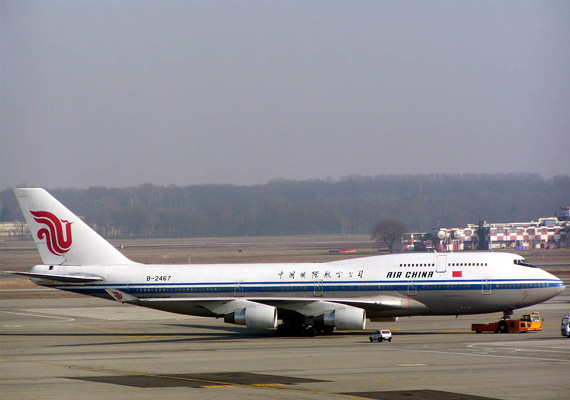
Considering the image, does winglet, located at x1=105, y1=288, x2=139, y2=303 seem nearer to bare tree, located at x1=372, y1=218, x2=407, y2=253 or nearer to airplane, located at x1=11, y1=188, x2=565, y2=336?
airplane, located at x1=11, y1=188, x2=565, y2=336

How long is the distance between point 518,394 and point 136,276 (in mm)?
28831

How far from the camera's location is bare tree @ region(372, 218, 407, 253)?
17062cm

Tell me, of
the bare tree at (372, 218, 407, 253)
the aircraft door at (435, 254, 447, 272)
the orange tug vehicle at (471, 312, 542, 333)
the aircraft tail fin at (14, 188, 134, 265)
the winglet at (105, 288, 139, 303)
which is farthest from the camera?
the bare tree at (372, 218, 407, 253)

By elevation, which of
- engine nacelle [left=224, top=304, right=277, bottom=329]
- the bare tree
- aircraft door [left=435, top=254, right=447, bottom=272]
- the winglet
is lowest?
engine nacelle [left=224, top=304, right=277, bottom=329]

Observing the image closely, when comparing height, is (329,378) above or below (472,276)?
below

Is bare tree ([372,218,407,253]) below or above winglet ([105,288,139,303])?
above

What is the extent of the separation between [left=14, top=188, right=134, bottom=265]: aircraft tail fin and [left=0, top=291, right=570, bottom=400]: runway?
4384 millimetres

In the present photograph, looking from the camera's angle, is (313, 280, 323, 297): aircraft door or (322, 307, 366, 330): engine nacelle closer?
(322, 307, 366, 330): engine nacelle

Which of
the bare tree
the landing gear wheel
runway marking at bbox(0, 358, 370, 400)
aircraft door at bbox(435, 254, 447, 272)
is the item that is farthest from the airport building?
runway marking at bbox(0, 358, 370, 400)

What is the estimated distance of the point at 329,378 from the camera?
2786 cm

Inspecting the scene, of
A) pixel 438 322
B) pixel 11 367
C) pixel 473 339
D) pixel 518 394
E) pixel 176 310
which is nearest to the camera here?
pixel 518 394

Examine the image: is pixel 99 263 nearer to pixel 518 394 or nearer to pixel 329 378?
pixel 329 378

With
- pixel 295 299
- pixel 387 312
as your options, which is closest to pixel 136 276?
pixel 295 299

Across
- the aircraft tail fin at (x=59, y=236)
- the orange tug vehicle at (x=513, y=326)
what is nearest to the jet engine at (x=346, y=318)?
the orange tug vehicle at (x=513, y=326)
